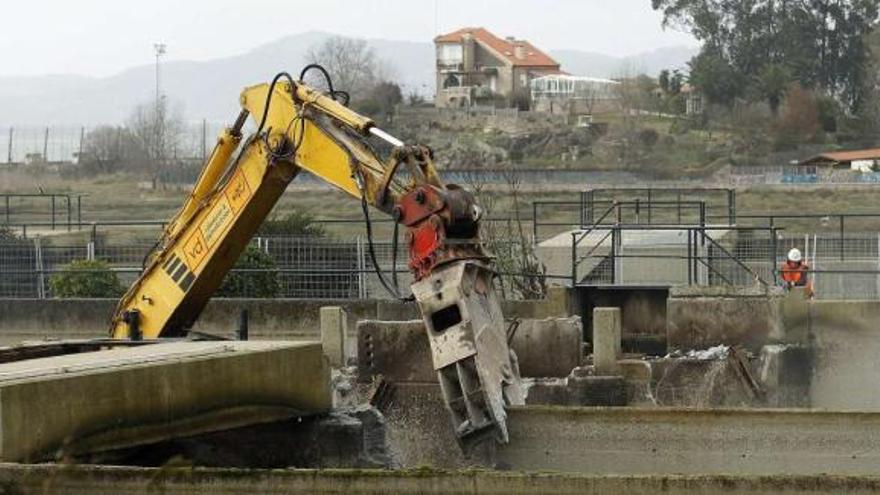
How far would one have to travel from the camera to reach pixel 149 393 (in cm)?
1355

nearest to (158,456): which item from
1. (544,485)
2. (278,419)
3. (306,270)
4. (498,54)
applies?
(278,419)

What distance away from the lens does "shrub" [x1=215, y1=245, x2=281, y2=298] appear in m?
28.3

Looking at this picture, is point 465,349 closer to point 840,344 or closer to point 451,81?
point 840,344

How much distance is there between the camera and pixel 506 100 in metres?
154

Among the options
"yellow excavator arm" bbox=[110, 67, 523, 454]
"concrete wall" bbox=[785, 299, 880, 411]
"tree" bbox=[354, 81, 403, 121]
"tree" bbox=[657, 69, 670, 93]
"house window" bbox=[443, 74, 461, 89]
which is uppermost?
"house window" bbox=[443, 74, 461, 89]

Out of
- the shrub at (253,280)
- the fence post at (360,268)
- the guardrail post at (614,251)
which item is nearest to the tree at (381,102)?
the fence post at (360,268)

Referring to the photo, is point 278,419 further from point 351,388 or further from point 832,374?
point 832,374

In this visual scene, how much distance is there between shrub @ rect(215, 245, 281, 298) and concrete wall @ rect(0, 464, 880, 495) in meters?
16.4

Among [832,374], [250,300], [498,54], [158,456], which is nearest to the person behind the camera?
[158,456]

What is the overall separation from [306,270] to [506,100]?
126525 millimetres

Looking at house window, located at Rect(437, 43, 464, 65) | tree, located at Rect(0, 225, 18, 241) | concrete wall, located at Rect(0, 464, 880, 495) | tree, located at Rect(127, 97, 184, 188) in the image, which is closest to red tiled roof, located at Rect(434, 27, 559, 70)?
house window, located at Rect(437, 43, 464, 65)

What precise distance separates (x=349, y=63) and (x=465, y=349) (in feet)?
553

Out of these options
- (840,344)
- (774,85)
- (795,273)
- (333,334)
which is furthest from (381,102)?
(333,334)

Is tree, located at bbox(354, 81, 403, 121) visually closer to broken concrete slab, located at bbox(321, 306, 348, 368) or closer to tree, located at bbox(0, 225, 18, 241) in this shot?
tree, located at bbox(0, 225, 18, 241)
